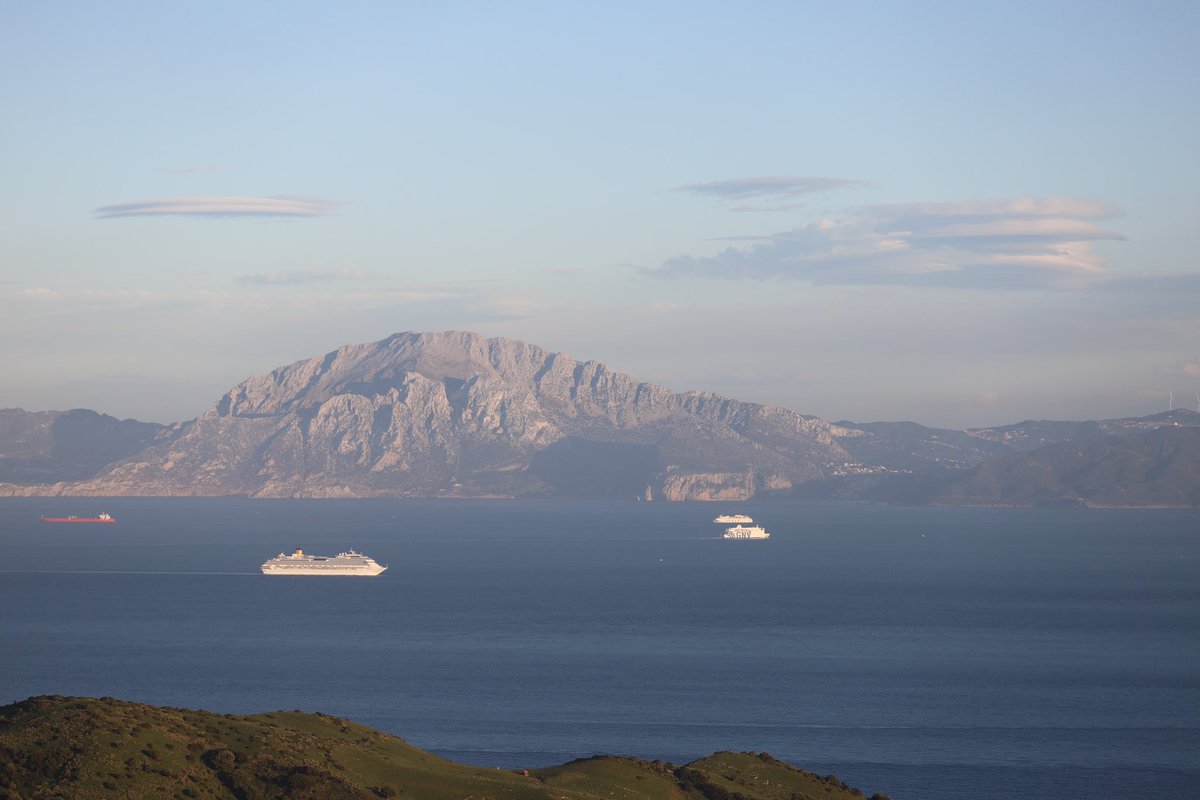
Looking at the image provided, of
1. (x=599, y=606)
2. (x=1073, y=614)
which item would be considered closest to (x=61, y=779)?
(x=599, y=606)

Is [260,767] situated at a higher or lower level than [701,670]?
higher

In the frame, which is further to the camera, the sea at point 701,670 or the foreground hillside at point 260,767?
the sea at point 701,670

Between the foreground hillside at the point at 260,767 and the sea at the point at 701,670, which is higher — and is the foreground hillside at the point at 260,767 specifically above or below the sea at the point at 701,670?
above

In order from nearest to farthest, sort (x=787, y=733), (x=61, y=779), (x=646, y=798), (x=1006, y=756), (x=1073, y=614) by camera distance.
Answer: (x=61, y=779)
(x=646, y=798)
(x=1006, y=756)
(x=787, y=733)
(x=1073, y=614)

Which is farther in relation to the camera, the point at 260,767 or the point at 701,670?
the point at 701,670

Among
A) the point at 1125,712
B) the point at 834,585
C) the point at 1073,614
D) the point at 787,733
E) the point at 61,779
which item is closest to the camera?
the point at 61,779

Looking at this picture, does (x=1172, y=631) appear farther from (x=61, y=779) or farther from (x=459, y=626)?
(x=61, y=779)

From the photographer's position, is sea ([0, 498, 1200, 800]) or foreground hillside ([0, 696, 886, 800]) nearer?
foreground hillside ([0, 696, 886, 800])

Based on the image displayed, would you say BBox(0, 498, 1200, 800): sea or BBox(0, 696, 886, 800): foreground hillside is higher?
BBox(0, 696, 886, 800): foreground hillside
